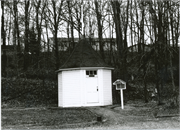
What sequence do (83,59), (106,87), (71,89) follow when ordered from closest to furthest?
(71,89) < (106,87) < (83,59)

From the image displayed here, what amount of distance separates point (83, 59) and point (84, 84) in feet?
6.06

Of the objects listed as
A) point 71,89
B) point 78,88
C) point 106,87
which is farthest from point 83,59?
point 106,87

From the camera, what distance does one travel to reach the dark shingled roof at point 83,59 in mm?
17750

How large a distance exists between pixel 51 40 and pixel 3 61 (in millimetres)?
6665

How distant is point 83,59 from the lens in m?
18.1

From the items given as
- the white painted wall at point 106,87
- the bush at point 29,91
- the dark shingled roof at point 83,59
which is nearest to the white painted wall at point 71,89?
the dark shingled roof at point 83,59

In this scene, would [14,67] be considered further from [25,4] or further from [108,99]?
[108,99]

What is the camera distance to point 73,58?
18.5m

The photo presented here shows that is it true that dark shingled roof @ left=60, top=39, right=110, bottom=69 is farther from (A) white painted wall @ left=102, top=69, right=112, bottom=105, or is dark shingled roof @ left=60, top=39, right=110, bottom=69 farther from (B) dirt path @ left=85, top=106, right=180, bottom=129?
(B) dirt path @ left=85, top=106, right=180, bottom=129

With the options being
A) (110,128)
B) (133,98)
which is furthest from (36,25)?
(110,128)

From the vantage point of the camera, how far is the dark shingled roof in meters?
17.8

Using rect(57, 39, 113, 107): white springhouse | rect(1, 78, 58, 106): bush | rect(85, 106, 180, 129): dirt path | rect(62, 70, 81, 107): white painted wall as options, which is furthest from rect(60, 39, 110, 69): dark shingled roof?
rect(85, 106, 180, 129): dirt path

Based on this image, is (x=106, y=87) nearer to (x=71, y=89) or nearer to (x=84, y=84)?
(x=84, y=84)

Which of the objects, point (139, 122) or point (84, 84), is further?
point (84, 84)
